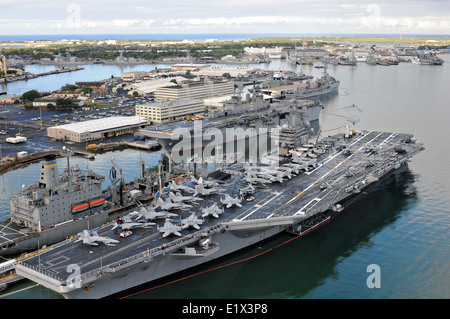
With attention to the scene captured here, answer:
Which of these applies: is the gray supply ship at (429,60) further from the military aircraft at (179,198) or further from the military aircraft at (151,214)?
the military aircraft at (151,214)

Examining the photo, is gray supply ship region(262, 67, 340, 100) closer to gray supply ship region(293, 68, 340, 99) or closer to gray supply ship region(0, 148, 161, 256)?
gray supply ship region(293, 68, 340, 99)

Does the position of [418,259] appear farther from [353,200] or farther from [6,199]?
[6,199]

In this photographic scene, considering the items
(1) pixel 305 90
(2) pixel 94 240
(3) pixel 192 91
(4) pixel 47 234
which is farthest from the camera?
(1) pixel 305 90

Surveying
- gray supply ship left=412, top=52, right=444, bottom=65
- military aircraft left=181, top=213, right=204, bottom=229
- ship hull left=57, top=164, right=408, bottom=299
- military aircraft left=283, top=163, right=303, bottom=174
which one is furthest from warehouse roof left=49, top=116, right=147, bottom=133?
gray supply ship left=412, top=52, right=444, bottom=65

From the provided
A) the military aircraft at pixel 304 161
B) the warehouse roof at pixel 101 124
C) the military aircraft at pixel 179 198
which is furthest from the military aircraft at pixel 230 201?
the warehouse roof at pixel 101 124

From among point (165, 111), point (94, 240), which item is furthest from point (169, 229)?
point (165, 111)

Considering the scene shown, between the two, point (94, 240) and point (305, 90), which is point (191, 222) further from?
point (305, 90)
